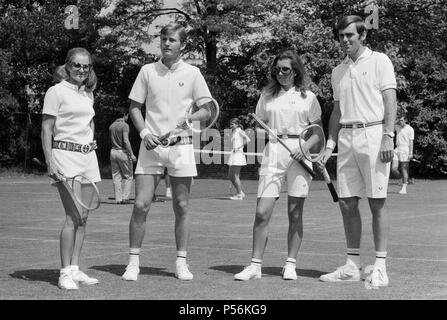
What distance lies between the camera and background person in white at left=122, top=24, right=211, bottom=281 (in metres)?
7.95

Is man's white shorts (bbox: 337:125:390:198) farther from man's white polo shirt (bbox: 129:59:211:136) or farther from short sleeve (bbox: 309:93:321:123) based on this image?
man's white polo shirt (bbox: 129:59:211:136)

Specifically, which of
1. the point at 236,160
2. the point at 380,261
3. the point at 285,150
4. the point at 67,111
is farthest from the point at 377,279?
the point at 236,160

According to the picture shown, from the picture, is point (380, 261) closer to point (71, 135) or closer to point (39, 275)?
point (71, 135)

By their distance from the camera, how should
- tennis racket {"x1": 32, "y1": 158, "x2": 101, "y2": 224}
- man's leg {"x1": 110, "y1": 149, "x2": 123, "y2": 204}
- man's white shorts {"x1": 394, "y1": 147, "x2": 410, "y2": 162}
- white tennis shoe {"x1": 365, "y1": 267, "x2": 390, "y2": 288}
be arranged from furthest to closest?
man's white shorts {"x1": 394, "y1": 147, "x2": 410, "y2": 162} → man's leg {"x1": 110, "y1": 149, "x2": 123, "y2": 204} → tennis racket {"x1": 32, "y1": 158, "x2": 101, "y2": 224} → white tennis shoe {"x1": 365, "y1": 267, "x2": 390, "y2": 288}

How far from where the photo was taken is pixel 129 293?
702 cm

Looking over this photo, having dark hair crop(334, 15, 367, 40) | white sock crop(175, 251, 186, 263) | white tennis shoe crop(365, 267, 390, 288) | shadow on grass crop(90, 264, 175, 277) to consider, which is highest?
dark hair crop(334, 15, 367, 40)

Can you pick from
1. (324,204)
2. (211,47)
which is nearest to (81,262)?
(324,204)

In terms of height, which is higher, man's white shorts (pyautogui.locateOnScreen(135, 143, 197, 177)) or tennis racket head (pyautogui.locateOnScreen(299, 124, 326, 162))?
tennis racket head (pyautogui.locateOnScreen(299, 124, 326, 162))

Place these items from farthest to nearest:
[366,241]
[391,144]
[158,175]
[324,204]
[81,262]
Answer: [324,204] < [366,241] < [81,262] < [158,175] < [391,144]

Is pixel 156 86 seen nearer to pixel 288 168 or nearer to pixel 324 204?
pixel 288 168

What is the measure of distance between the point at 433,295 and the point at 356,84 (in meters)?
1.96

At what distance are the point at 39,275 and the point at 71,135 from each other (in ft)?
4.59

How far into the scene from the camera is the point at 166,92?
7961 millimetres

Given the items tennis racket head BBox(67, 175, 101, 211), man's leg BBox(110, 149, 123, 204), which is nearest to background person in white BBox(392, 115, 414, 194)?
man's leg BBox(110, 149, 123, 204)
